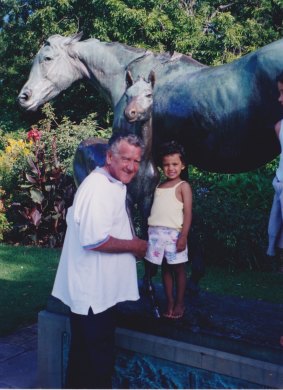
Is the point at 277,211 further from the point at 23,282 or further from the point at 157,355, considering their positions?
the point at 23,282

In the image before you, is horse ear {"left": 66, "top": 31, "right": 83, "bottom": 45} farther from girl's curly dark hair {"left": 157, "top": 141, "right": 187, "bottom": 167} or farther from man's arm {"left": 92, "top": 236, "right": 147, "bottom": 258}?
man's arm {"left": 92, "top": 236, "right": 147, "bottom": 258}

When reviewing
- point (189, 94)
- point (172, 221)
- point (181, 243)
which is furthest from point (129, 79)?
point (181, 243)

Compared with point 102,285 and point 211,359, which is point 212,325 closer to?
point 211,359

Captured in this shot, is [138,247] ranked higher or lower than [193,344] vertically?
higher

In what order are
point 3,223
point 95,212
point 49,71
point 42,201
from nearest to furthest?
point 95,212
point 49,71
point 42,201
point 3,223

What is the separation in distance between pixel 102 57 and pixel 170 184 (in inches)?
47.3

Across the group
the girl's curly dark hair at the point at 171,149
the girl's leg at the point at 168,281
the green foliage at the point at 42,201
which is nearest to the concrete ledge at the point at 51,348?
the girl's leg at the point at 168,281

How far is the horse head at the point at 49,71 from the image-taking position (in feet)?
12.7

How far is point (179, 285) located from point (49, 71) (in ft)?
6.28

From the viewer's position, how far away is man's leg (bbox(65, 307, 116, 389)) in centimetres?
283

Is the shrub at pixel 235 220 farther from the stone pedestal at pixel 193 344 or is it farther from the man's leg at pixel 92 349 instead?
the man's leg at pixel 92 349

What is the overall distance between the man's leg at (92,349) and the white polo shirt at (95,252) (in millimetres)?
93

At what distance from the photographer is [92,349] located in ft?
9.32

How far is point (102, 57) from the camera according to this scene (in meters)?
3.82
